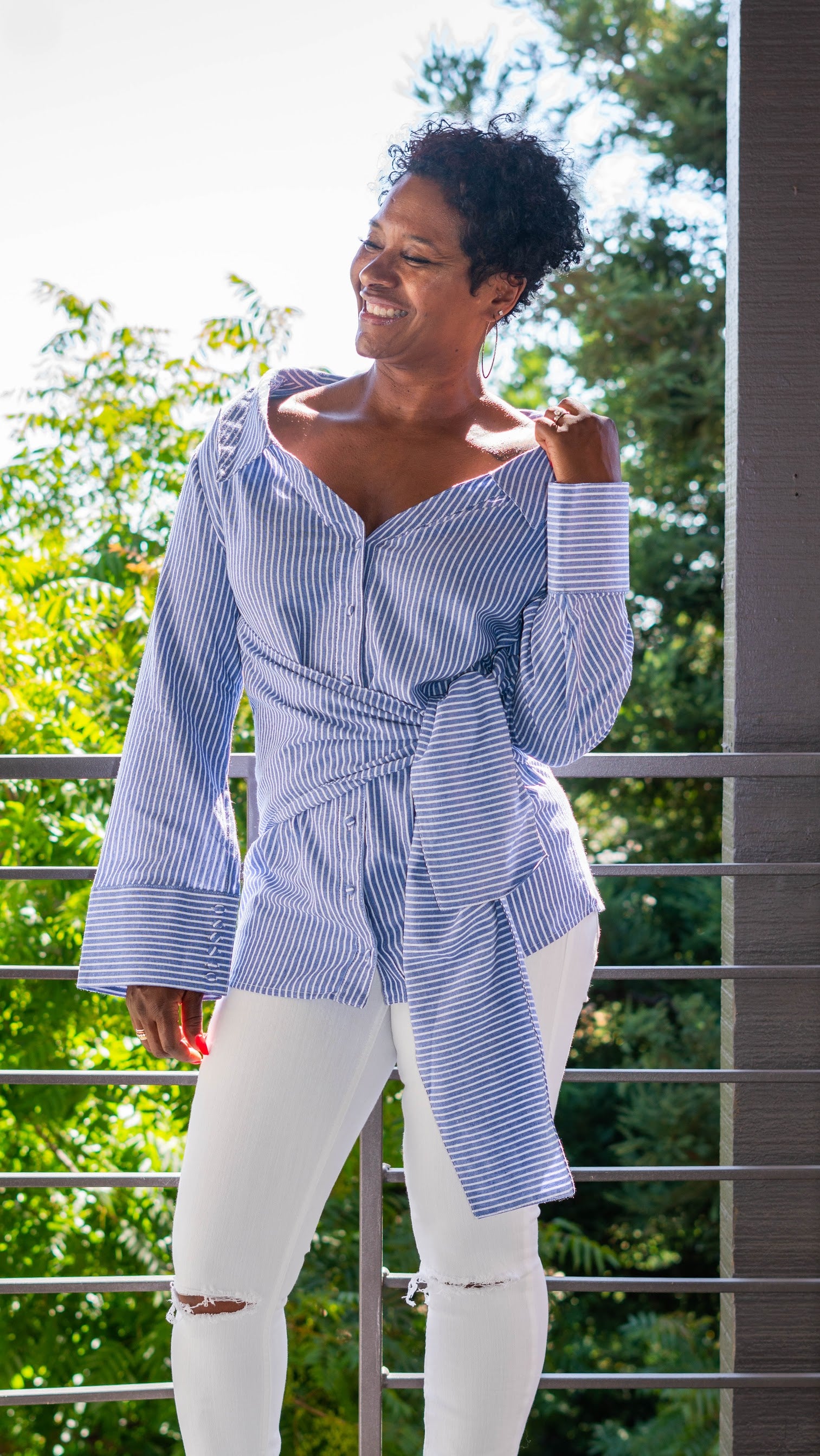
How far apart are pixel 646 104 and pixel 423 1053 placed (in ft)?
20.6

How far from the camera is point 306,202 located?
7359mm

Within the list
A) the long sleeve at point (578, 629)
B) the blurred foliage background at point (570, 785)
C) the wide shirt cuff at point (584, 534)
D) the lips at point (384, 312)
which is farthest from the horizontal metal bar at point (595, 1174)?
the blurred foliage background at point (570, 785)

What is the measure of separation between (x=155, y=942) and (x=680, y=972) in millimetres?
877

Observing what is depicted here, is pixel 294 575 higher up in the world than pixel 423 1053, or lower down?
higher up

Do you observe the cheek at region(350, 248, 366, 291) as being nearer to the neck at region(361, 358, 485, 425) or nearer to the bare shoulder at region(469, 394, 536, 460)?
the neck at region(361, 358, 485, 425)

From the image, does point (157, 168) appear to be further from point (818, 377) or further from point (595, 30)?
point (818, 377)

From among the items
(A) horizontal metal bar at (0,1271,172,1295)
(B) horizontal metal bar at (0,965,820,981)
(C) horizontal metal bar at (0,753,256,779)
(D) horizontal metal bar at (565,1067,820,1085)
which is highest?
(C) horizontal metal bar at (0,753,256,779)

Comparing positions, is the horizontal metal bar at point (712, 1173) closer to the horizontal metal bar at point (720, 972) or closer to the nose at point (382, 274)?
the horizontal metal bar at point (720, 972)

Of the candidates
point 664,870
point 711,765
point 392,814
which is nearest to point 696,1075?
point 664,870

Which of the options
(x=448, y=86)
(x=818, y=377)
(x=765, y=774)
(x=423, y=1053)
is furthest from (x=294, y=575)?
(x=448, y=86)

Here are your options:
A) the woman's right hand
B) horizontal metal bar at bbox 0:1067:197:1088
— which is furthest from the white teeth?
horizontal metal bar at bbox 0:1067:197:1088

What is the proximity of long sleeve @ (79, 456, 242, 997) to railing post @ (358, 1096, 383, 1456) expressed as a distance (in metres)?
0.56

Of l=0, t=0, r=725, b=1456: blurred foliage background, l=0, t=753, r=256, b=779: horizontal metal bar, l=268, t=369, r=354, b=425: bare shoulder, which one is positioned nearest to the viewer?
l=268, t=369, r=354, b=425: bare shoulder

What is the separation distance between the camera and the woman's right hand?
1246 mm
